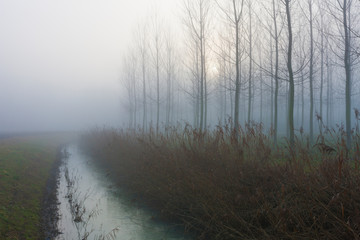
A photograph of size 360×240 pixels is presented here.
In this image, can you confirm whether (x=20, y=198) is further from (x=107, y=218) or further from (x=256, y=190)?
(x=256, y=190)

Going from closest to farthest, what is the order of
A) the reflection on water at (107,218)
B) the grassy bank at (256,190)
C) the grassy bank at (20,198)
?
the grassy bank at (256,190)
the grassy bank at (20,198)
the reflection on water at (107,218)

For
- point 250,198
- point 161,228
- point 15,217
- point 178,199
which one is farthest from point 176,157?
point 15,217

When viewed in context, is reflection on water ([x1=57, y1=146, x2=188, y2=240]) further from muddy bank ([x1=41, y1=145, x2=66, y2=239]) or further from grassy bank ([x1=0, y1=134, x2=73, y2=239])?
grassy bank ([x1=0, y1=134, x2=73, y2=239])

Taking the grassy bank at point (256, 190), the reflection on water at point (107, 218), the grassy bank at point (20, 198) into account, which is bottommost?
the reflection on water at point (107, 218)

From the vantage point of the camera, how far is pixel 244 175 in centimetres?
412

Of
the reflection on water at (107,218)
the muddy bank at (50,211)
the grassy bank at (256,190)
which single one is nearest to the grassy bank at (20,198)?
the muddy bank at (50,211)

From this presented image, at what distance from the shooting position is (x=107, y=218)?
546 centimetres

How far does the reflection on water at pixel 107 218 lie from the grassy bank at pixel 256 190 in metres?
0.38

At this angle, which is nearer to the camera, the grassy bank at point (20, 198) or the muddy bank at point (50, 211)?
the grassy bank at point (20, 198)

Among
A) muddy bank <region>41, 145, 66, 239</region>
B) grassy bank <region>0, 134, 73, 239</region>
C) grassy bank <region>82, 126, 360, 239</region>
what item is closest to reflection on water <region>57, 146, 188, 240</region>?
muddy bank <region>41, 145, 66, 239</region>

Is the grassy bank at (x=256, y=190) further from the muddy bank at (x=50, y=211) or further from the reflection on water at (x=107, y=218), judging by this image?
the muddy bank at (x=50, y=211)

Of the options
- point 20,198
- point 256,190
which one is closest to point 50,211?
point 20,198

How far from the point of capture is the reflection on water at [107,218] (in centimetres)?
463

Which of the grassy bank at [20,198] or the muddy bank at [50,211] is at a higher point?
the grassy bank at [20,198]
